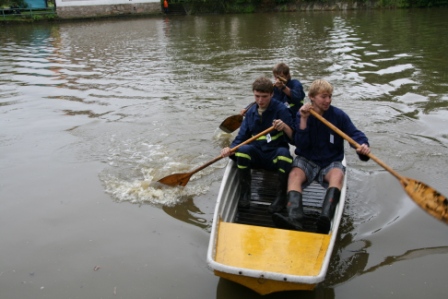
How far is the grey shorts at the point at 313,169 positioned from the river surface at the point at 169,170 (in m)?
0.59

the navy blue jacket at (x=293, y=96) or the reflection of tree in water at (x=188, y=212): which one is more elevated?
the navy blue jacket at (x=293, y=96)

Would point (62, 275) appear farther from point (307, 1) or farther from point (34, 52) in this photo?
point (307, 1)

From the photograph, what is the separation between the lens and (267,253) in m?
3.42

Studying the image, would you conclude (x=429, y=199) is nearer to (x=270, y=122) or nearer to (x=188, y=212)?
(x=270, y=122)

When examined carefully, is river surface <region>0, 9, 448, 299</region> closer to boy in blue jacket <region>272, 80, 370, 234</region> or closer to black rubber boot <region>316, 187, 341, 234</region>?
black rubber boot <region>316, 187, 341, 234</region>

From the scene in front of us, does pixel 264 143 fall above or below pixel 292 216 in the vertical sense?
above

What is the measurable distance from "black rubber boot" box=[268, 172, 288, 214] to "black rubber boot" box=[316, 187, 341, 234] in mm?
495

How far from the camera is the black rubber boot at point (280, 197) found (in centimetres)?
429

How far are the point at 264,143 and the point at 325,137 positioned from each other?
68 cm

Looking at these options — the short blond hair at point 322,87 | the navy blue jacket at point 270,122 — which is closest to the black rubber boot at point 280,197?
the navy blue jacket at point 270,122

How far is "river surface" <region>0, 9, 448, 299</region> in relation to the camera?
12.6 ft

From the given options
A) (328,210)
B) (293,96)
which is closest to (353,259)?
(328,210)

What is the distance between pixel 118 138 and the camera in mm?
7203

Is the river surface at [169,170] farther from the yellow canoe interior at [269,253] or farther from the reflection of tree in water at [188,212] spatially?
the yellow canoe interior at [269,253]
